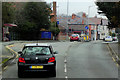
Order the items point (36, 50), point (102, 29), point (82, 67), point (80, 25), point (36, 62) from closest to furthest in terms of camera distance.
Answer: point (36, 62)
point (36, 50)
point (82, 67)
point (80, 25)
point (102, 29)

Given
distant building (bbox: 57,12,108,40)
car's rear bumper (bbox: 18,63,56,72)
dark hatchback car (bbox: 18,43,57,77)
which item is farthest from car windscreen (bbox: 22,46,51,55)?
distant building (bbox: 57,12,108,40)

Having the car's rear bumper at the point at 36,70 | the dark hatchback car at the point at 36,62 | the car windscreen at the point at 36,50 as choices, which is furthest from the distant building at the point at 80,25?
the car's rear bumper at the point at 36,70

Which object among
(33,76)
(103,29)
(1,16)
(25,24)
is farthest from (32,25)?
(103,29)

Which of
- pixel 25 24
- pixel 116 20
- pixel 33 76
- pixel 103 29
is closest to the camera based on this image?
pixel 33 76

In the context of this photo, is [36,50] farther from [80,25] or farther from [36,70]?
[80,25]

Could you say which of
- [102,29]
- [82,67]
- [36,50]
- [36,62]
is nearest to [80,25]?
[102,29]

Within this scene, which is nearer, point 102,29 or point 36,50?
point 36,50

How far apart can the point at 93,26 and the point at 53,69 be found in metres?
87.1

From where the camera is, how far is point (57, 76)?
1275 centimetres

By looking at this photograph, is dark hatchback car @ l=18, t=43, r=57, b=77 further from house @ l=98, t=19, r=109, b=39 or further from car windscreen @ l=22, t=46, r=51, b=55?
house @ l=98, t=19, r=109, b=39

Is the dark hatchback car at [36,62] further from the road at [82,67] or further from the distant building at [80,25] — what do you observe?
the distant building at [80,25]

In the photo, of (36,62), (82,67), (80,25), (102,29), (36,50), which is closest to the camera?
(36,62)

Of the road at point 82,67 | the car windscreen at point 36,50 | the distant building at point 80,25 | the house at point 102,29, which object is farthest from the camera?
the house at point 102,29

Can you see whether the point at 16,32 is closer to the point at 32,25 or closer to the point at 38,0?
the point at 32,25
